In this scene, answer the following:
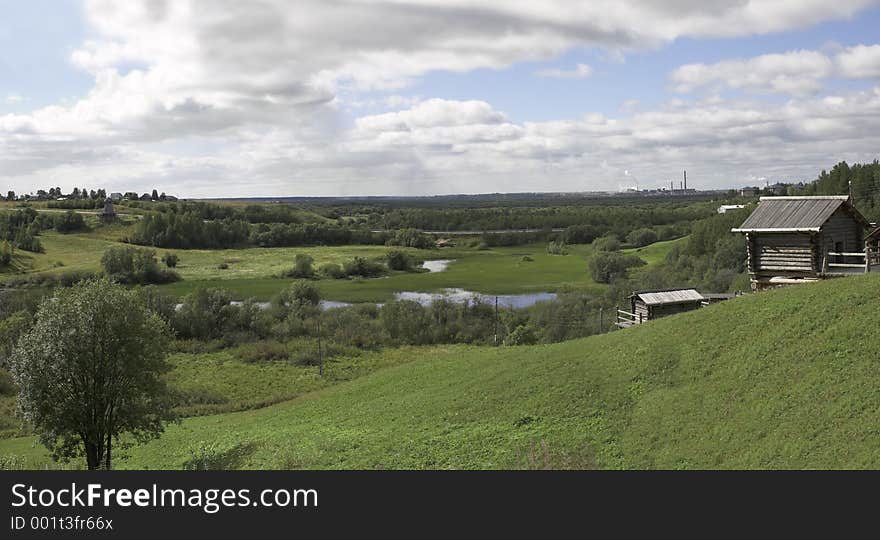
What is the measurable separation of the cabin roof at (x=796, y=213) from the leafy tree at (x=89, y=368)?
27.4 metres

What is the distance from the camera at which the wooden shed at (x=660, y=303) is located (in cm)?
4203

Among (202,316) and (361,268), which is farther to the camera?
(361,268)

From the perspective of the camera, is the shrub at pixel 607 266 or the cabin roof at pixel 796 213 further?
the shrub at pixel 607 266

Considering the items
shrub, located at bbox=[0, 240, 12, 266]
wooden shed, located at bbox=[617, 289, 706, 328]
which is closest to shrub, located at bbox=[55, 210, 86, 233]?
shrub, located at bbox=[0, 240, 12, 266]

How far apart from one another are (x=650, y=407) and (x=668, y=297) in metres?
23.4

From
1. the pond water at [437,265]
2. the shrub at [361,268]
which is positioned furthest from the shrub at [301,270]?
the pond water at [437,265]

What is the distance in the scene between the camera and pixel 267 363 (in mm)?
64562

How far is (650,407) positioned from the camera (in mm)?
20969

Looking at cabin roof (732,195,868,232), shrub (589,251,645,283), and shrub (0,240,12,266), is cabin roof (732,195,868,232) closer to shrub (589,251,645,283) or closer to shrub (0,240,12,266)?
shrub (589,251,645,283)

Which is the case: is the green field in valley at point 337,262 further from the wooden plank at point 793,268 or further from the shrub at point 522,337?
the wooden plank at point 793,268

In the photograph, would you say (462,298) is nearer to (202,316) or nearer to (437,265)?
(202,316)

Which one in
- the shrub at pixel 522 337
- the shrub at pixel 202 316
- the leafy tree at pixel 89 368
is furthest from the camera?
the shrub at pixel 202 316

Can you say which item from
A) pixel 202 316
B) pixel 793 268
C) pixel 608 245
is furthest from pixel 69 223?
pixel 793 268

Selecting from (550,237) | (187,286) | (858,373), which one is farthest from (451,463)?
(550,237)
